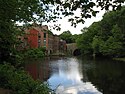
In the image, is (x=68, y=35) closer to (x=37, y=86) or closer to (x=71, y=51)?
(x=71, y=51)

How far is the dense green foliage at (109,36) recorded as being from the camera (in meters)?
64.8

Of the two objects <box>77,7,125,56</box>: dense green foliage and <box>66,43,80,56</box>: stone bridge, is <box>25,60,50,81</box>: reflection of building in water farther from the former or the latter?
<box>66,43,80,56</box>: stone bridge

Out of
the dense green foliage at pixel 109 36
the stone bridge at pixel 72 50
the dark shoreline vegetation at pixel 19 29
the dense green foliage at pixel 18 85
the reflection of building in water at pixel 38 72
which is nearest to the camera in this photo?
the dark shoreline vegetation at pixel 19 29

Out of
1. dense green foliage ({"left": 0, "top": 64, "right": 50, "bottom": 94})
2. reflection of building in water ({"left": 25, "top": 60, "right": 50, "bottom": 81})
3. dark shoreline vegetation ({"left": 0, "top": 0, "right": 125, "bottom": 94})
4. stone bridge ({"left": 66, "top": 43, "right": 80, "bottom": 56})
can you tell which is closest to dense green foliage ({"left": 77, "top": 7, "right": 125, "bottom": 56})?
reflection of building in water ({"left": 25, "top": 60, "right": 50, "bottom": 81})

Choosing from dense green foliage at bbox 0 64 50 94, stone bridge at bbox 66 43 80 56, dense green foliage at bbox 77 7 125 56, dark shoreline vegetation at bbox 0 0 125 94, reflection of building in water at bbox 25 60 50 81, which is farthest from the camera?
stone bridge at bbox 66 43 80 56

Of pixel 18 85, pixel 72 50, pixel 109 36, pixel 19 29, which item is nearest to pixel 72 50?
pixel 72 50

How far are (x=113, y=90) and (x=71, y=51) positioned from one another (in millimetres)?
98462

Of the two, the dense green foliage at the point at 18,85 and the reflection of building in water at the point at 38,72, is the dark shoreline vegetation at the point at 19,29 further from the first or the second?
the reflection of building in water at the point at 38,72

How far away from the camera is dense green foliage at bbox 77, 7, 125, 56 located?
213 feet

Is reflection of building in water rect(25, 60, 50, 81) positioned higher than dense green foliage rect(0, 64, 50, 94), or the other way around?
dense green foliage rect(0, 64, 50, 94)

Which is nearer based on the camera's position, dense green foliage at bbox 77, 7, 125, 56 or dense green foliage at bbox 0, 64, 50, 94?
dense green foliage at bbox 0, 64, 50, 94

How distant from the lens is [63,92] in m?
21.2

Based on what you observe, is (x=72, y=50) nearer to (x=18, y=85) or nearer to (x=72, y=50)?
(x=72, y=50)

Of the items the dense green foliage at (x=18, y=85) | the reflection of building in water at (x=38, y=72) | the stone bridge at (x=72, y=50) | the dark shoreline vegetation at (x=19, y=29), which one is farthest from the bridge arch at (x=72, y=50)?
the dense green foliage at (x=18, y=85)
